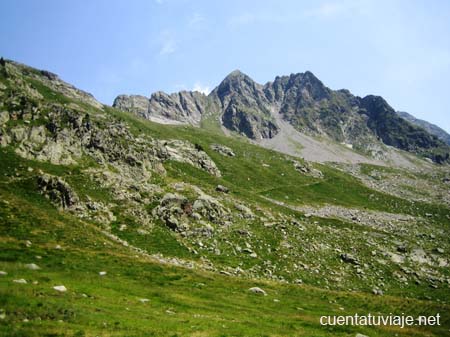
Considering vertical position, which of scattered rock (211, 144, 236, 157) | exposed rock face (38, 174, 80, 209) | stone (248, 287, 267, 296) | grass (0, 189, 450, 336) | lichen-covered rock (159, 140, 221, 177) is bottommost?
stone (248, 287, 267, 296)

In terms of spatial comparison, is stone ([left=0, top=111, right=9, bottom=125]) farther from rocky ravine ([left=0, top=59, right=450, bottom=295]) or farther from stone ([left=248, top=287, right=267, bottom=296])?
stone ([left=248, top=287, right=267, bottom=296])

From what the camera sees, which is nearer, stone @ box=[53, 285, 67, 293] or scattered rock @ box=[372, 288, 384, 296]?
stone @ box=[53, 285, 67, 293]

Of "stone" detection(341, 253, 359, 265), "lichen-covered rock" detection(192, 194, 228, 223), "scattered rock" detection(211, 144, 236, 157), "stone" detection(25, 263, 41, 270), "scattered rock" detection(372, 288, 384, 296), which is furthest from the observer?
"scattered rock" detection(211, 144, 236, 157)

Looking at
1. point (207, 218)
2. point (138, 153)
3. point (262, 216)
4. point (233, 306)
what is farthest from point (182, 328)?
point (138, 153)

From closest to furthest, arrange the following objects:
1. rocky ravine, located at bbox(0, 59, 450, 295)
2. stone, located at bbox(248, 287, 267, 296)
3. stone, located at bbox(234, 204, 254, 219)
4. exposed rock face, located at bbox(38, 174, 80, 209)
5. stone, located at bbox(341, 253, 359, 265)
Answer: stone, located at bbox(248, 287, 267, 296)
exposed rock face, located at bbox(38, 174, 80, 209)
rocky ravine, located at bbox(0, 59, 450, 295)
stone, located at bbox(341, 253, 359, 265)
stone, located at bbox(234, 204, 254, 219)

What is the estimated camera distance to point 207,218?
209 feet

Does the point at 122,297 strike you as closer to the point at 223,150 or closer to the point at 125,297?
the point at 125,297

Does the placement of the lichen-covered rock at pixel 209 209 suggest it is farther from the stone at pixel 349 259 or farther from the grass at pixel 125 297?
the stone at pixel 349 259

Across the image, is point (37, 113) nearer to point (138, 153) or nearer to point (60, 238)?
point (138, 153)

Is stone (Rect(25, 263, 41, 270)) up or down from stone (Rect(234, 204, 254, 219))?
down

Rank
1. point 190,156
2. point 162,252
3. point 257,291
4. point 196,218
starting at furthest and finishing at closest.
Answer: point 190,156 → point 196,218 → point 162,252 → point 257,291

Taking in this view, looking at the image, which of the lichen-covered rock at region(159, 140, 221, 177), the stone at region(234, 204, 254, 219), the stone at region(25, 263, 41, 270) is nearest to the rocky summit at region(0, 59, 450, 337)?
the stone at region(25, 263, 41, 270)

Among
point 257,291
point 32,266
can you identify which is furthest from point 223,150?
point 32,266

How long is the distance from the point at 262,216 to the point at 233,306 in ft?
144
